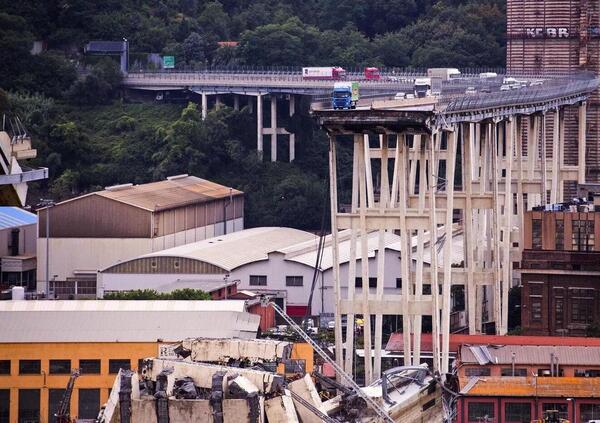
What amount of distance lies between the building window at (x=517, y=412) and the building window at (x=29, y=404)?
12.7 m

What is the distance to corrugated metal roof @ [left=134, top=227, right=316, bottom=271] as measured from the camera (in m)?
96.2

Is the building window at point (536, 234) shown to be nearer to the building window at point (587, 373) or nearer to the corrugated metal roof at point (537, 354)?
the corrugated metal roof at point (537, 354)

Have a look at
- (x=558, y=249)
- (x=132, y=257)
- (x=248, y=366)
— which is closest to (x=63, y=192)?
(x=132, y=257)

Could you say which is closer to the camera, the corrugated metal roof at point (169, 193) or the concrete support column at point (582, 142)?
the corrugated metal roof at point (169, 193)

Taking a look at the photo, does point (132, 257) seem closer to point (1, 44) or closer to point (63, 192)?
point (63, 192)

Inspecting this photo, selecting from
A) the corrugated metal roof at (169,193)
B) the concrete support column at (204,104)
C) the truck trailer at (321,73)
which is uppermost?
the truck trailer at (321,73)

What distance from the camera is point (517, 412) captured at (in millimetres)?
→ 63844

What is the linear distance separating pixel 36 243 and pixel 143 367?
57.8m

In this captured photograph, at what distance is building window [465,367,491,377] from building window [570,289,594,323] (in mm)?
18247

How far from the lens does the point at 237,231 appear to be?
4520 inches

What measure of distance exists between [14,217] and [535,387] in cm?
3402

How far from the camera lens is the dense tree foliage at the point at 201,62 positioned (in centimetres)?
12294

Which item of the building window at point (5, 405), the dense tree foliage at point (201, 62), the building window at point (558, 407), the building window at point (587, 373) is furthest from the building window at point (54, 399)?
the dense tree foliage at point (201, 62)

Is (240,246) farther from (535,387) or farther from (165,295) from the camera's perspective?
(535,387)
